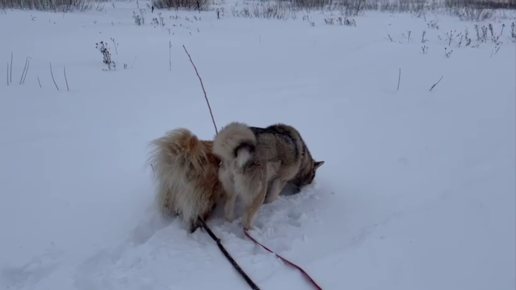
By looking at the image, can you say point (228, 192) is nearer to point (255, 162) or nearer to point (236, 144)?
point (255, 162)

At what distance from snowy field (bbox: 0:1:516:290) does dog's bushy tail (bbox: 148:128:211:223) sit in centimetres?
18

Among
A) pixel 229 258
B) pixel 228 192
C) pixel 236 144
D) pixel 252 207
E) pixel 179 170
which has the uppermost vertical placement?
pixel 236 144

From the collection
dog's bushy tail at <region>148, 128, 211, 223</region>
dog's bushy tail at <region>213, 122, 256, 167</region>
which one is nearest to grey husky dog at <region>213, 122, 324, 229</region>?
dog's bushy tail at <region>213, 122, 256, 167</region>

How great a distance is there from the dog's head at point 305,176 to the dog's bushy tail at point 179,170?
1029mm

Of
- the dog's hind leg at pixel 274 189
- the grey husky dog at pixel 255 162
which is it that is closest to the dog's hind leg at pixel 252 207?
the grey husky dog at pixel 255 162

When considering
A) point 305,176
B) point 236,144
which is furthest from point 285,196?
point 236,144

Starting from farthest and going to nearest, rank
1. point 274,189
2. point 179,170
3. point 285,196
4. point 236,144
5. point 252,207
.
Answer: point 285,196 → point 274,189 → point 252,207 → point 179,170 → point 236,144

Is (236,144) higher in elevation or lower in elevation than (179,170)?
higher

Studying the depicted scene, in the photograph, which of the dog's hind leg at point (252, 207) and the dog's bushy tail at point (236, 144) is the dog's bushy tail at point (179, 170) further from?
the dog's hind leg at point (252, 207)

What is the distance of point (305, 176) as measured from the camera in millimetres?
3689

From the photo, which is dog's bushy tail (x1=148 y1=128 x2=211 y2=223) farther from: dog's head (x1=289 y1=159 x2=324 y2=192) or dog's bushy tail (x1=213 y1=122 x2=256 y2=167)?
dog's head (x1=289 y1=159 x2=324 y2=192)

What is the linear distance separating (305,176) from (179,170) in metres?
1.33

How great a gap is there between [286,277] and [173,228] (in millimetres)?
997

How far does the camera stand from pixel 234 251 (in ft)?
9.27
